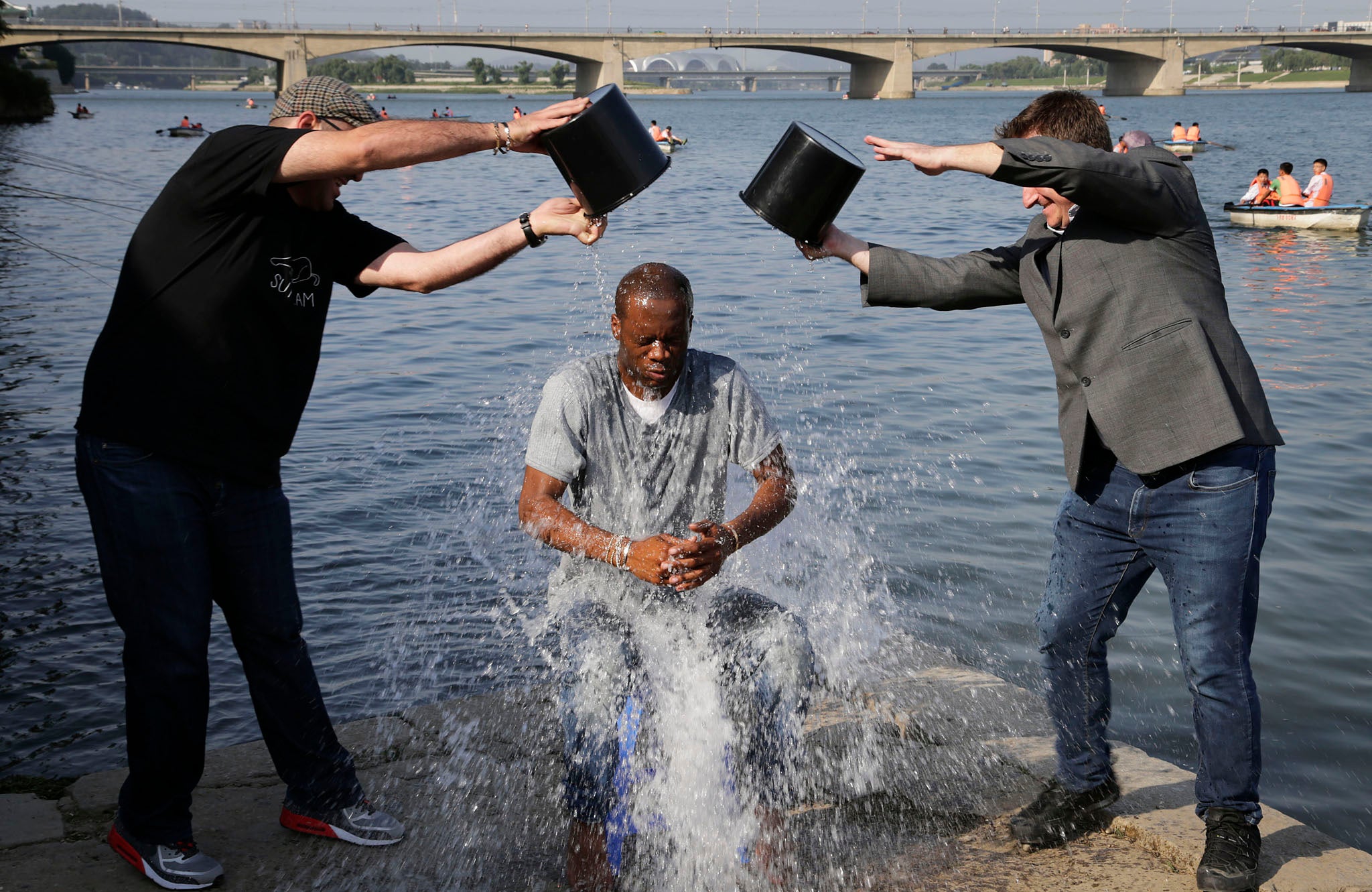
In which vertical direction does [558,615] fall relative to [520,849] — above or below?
above

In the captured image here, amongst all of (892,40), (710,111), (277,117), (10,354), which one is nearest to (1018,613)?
(277,117)

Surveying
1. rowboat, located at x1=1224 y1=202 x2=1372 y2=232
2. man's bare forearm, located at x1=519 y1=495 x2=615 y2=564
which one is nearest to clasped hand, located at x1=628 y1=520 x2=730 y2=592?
man's bare forearm, located at x1=519 y1=495 x2=615 y2=564

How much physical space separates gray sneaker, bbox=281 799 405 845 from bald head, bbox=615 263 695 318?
→ 1.75 m

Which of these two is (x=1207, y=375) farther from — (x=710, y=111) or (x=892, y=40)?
(x=710, y=111)

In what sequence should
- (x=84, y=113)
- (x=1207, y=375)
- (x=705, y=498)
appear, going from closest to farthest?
(x=1207, y=375) < (x=705, y=498) < (x=84, y=113)

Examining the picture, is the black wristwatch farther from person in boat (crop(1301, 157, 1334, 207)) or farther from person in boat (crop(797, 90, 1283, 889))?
person in boat (crop(1301, 157, 1334, 207))

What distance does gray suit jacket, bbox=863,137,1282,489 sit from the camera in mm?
3164

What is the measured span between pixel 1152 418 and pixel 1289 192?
22.1 m

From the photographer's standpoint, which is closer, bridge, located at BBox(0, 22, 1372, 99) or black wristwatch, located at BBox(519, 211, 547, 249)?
black wristwatch, located at BBox(519, 211, 547, 249)

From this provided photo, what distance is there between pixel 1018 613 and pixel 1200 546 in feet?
10.2

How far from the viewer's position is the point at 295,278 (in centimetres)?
327

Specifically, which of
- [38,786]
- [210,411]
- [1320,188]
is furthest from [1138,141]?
[1320,188]

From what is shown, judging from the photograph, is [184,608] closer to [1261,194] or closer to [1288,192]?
[1261,194]

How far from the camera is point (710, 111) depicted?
9988cm
